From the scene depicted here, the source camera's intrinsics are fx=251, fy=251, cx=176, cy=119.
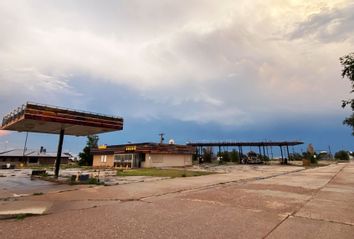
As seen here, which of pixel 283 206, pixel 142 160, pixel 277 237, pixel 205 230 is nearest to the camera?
pixel 277 237

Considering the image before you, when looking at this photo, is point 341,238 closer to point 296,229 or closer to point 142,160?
point 296,229

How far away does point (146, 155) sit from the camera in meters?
47.4

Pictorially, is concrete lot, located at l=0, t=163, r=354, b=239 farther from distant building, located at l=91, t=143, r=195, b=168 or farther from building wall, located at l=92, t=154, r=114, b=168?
building wall, located at l=92, t=154, r=114, b=168

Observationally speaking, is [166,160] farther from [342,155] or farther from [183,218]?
[342,155]

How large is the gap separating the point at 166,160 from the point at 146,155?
14.9ft

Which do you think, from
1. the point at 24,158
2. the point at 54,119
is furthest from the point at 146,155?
the point at 24,158

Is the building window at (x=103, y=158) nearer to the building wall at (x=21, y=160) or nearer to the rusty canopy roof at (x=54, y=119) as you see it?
the building wall at (x=21, y=160)

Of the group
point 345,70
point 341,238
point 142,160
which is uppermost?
point 345,70

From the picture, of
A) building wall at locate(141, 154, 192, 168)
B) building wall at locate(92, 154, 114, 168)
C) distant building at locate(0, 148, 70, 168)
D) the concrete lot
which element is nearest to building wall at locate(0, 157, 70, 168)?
distant building at locate(0, 148, 70, 168)

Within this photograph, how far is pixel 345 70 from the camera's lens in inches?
611

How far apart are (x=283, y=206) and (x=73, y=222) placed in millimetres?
7594

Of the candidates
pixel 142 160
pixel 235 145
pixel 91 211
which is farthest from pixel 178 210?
pixel 235 145

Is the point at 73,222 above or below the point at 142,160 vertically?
below

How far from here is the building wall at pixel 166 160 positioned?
47.1 metres
